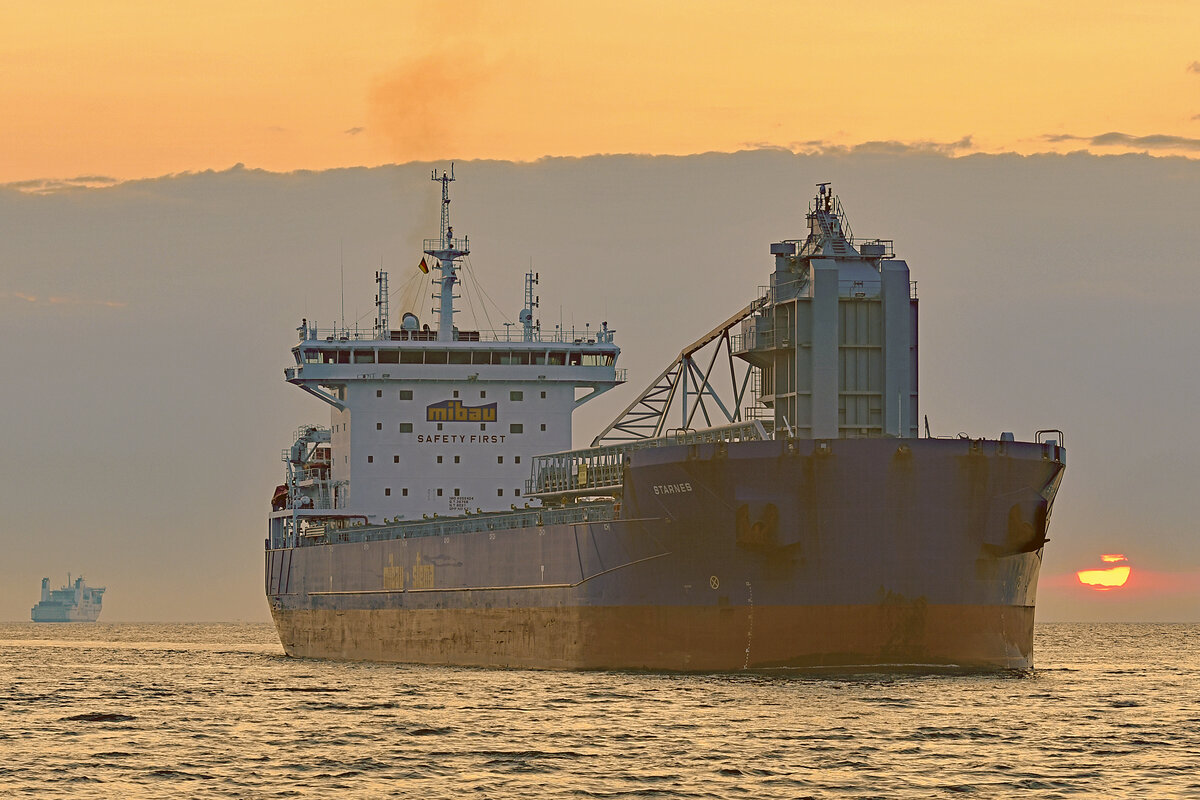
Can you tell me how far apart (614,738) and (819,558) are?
8321 millimetres

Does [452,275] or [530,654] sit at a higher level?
[452,275]

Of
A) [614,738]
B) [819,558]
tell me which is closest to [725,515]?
[819,558]

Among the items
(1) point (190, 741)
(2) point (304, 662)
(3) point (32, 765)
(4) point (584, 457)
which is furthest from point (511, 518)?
(3) point (32, 765)

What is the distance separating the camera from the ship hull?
32844 mm

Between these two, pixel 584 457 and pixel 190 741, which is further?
pixel 584 457

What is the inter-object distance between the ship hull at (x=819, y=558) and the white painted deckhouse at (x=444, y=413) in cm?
1277

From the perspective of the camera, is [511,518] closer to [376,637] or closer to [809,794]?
[376,637]

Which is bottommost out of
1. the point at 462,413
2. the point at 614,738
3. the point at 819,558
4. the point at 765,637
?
the point at 614,738

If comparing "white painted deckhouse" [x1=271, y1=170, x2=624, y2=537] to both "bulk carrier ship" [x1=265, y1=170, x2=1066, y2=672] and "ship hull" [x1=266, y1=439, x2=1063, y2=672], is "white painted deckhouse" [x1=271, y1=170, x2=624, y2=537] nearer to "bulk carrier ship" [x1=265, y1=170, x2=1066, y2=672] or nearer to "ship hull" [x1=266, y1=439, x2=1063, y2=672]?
"bulk carrier ship" [x1=265, y1=170, x2=1066, y2=672]

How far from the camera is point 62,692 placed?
38.8 meters

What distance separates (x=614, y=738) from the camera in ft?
84.7

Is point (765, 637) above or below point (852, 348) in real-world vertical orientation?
below

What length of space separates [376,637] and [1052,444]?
64.4 feet

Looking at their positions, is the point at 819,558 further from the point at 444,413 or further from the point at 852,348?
the point at 444,413
